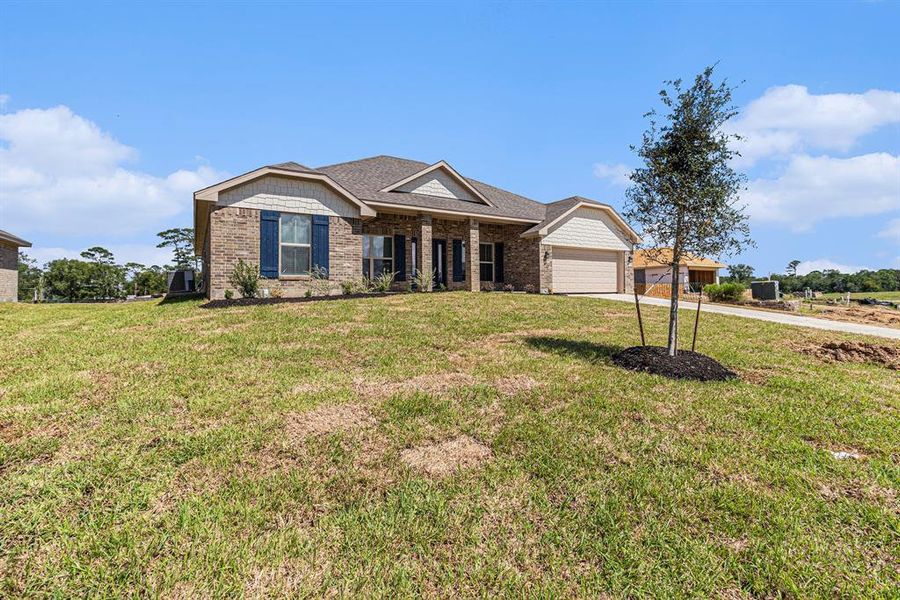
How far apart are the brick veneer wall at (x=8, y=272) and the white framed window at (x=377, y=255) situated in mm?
21747

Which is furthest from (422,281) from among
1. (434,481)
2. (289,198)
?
(434,481)

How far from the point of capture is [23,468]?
126 inches

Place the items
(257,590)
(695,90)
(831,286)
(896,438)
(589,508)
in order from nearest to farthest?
(257,590)
(589,508)
(896,438)
(695,90)
(831,286)

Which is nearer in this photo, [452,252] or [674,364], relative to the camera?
[674,364]

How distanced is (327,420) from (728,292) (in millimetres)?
23192

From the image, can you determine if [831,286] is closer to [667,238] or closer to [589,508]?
[667,238]

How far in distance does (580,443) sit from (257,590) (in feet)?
9.24

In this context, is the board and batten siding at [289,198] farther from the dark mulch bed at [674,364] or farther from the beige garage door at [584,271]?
the dark mulch bed at [674,364]

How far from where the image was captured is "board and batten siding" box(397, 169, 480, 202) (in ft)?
58.0

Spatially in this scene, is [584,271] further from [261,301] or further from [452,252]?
[261,301]

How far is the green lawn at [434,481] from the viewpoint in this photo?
7.73ft

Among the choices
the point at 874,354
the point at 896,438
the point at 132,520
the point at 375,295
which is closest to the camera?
the point at 132,520

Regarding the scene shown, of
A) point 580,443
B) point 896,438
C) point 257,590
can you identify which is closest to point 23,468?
point 257,590

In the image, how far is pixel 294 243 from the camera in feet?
46.4
